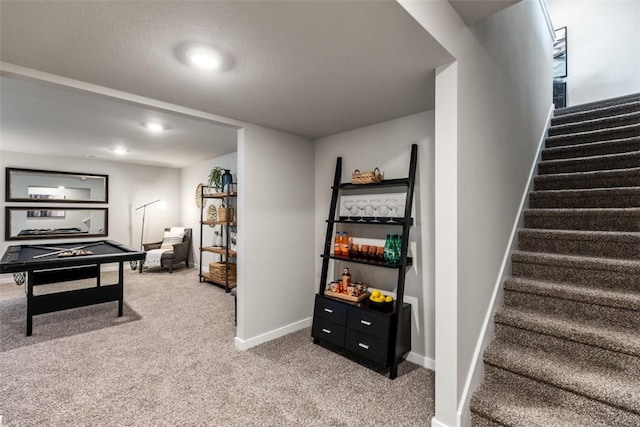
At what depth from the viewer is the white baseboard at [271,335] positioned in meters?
2.73

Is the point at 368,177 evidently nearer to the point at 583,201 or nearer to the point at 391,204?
the point at 391,204

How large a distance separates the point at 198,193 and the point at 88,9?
5334 millimetres

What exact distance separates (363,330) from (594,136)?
3076 mm

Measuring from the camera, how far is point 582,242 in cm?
217

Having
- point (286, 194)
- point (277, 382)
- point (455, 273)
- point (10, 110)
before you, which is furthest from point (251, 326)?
point (10, 110)

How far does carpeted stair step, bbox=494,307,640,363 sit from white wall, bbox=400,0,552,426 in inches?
7.0

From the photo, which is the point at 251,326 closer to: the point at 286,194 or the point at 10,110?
the point at 286,194

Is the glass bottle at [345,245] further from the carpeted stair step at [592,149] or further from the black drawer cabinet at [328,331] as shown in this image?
the carpeted stair step at [592,149]

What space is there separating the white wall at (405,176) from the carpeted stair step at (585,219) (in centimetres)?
93

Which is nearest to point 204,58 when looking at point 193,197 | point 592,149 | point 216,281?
point 592,149

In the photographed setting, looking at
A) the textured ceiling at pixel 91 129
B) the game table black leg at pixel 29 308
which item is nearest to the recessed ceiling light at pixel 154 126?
the textured ceiling at pixel 91 129

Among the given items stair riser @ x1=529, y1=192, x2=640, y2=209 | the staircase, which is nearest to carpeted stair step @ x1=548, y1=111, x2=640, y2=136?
the staircase

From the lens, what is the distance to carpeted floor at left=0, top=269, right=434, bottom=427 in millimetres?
1851

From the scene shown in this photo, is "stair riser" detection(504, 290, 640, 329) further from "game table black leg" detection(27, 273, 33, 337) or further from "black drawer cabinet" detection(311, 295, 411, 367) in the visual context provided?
"game table black leg" detection(27, 273, 33, 337)
